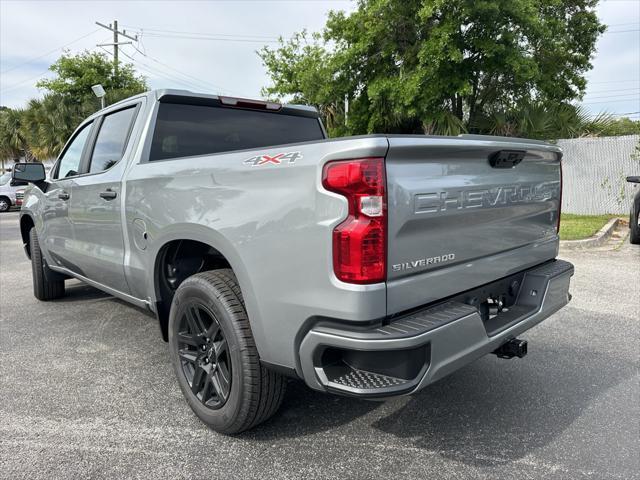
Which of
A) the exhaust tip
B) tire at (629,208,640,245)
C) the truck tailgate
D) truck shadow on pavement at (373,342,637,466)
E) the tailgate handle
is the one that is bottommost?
truck shadow on pavement at (373,342,637,466)

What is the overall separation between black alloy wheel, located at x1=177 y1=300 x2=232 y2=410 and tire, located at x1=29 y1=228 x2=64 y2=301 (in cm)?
314

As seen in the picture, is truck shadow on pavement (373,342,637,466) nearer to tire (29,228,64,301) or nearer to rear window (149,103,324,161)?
rear window (149,103,324,161)

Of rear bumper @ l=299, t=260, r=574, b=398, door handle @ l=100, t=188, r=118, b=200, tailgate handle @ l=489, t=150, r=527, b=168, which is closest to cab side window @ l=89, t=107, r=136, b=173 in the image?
door handle @ l=100, t=188, r=118, b=200

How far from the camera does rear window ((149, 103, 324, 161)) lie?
336 cm

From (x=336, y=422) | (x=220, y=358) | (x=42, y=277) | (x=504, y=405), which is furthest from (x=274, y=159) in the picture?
(x=42, y=277)

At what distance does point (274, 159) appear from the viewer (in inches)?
84.5

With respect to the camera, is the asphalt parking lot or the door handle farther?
the door handle

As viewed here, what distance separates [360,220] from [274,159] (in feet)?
1.71

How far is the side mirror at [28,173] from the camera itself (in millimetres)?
4629

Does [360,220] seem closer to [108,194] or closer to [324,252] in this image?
[324,252]

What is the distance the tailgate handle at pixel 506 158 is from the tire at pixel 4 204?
21385 mm

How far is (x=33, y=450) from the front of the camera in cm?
248

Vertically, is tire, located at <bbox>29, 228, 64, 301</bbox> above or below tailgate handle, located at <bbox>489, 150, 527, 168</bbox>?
below

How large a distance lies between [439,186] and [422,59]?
37.9ft
